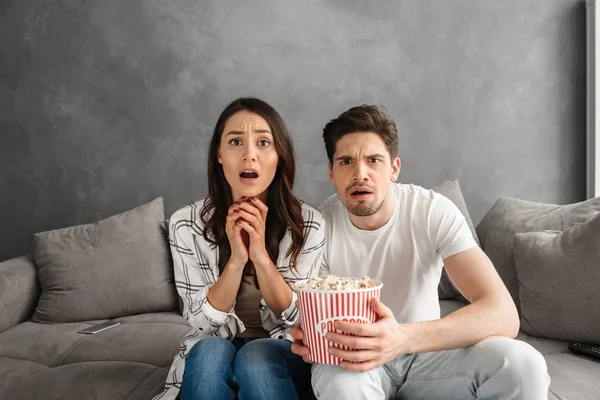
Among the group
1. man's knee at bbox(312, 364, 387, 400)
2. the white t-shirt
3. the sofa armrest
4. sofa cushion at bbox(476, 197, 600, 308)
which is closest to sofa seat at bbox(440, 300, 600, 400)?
sofa cushion at bbox(476, 197, 600, 308)

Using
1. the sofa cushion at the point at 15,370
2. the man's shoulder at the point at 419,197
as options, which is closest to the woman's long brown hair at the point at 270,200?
the man's shoulder at the point at 419,197

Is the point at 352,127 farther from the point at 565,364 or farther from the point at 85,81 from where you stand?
the point at 85,81

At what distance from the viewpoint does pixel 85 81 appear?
118 inches

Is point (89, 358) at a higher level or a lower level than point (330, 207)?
lower

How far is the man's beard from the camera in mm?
1604

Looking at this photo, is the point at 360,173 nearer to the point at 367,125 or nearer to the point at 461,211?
the point at 367,125

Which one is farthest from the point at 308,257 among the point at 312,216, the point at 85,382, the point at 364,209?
the point at 85,382

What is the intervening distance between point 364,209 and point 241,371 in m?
0.61

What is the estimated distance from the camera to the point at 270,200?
1.83 metres

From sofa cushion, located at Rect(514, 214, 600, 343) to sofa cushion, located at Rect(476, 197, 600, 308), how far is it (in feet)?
0.38

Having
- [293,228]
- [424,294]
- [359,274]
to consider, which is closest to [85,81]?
[293,228]

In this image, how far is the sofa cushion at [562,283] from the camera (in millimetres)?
1855

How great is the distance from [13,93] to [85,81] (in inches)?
17.4

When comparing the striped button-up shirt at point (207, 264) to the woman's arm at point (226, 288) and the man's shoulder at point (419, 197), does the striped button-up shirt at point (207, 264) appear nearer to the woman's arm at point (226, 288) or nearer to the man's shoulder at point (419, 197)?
the woman's arm at point (226, 288)
